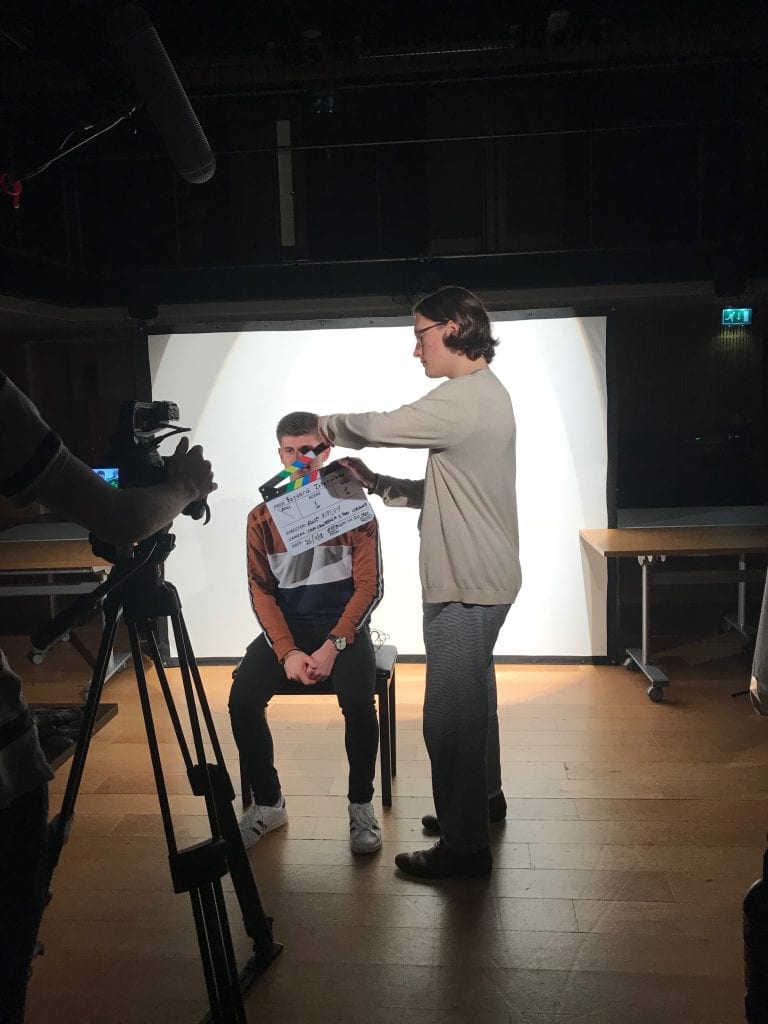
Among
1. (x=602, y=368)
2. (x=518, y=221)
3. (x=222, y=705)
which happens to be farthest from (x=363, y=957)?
(x=518, y=221)

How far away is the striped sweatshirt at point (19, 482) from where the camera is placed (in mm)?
895

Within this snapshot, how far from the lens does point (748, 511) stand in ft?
15.4

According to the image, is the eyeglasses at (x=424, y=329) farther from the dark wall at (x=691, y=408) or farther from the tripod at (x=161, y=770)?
the dark wall at (x=691, y=408)

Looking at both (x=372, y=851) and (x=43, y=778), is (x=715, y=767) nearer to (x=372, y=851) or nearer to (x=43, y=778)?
(x=372, y=851)

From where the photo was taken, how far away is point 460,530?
2084 millimetres

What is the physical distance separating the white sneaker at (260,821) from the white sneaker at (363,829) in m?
0.23

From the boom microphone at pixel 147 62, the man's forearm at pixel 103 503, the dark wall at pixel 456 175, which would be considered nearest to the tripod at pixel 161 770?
the man's forearm at pixel 103 503

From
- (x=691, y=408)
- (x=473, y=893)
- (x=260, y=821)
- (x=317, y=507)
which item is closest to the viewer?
(x=473, y=893)

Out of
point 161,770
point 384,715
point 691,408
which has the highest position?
point 691,408

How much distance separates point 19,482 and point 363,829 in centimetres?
185

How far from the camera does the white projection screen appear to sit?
3.87 meters

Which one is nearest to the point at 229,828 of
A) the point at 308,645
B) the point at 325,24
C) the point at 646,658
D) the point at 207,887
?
the point at 207,887

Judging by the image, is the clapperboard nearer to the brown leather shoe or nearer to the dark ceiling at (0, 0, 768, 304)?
the brown leather shoe

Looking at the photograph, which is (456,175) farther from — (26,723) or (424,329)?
(26,723)
